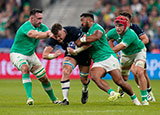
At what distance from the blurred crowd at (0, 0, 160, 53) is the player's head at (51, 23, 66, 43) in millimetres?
12139

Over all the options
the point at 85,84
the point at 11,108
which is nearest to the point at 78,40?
the point at 85,84

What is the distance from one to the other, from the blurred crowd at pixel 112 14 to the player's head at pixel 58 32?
12.1 meters

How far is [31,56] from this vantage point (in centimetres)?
1262

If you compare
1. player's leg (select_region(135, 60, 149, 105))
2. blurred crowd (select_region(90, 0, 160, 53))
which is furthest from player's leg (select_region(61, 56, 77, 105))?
blurred crowd (select_region(90, 0, 160, 53))

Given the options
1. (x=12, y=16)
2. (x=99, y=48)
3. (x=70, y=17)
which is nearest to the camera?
(x=99, y=48)

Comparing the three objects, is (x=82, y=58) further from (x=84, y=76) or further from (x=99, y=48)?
(x=99, y=48)

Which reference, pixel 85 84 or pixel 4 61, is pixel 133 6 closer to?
pixel 4 61

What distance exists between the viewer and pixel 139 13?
26.0 m

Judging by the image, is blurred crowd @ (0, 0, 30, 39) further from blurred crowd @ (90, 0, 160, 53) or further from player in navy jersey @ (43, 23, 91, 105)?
player in navy jersey @ (43, 23, 91, 105)

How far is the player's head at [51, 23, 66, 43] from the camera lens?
37.1 ft

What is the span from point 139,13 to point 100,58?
1512 centimetres

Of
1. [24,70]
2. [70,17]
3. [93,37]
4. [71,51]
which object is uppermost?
[70,17]

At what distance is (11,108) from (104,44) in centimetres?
288

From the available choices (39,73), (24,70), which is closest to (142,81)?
(39,73)
